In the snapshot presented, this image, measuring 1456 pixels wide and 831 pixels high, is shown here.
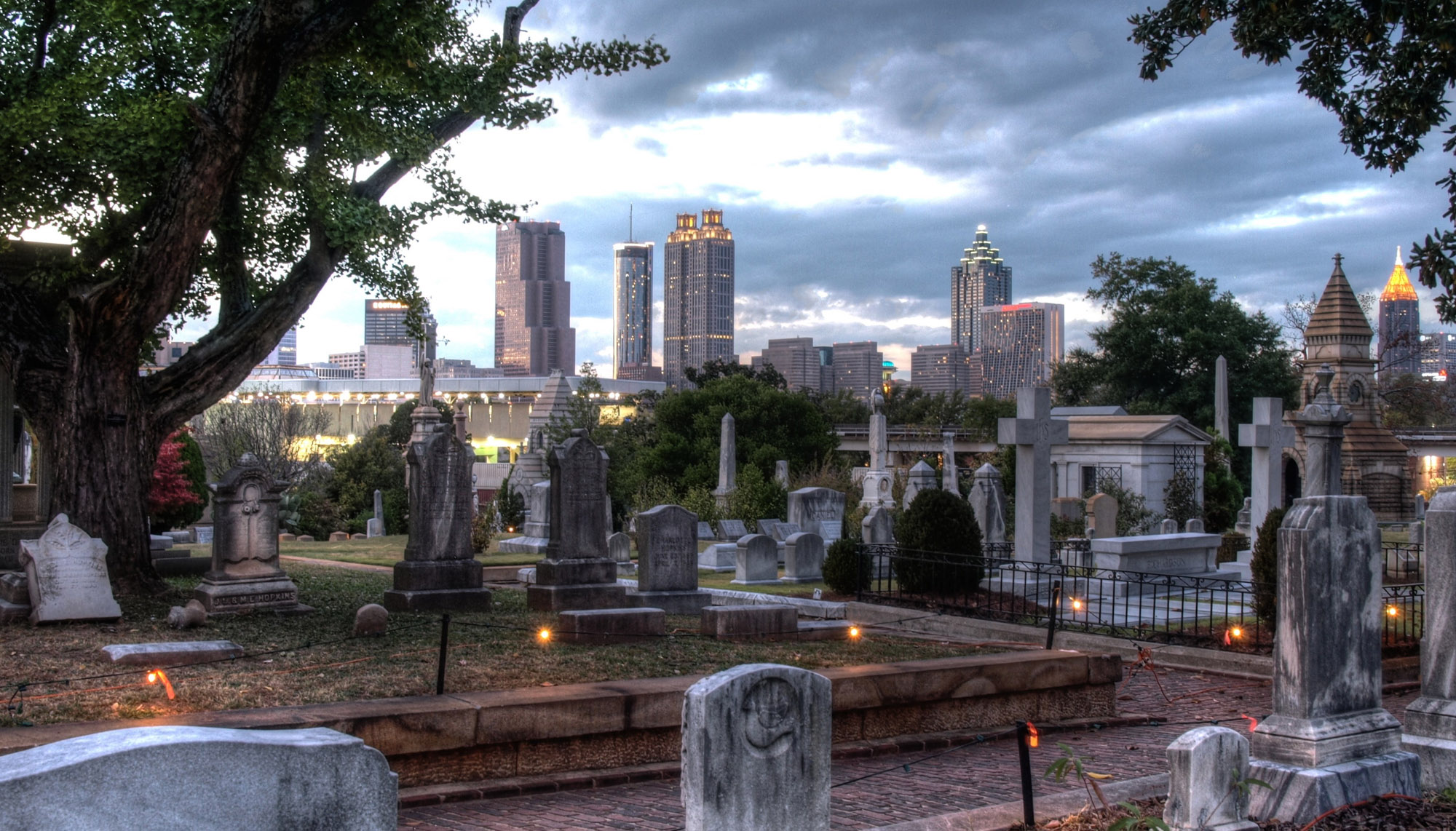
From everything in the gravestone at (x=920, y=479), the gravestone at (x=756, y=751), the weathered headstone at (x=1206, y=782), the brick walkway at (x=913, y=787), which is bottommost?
the brick walkway at (x=913, y=787)

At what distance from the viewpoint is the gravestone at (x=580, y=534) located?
1451 centimetres

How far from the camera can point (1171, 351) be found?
1987 inches

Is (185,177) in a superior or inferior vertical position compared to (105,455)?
superior

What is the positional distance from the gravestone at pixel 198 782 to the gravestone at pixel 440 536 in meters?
10.8

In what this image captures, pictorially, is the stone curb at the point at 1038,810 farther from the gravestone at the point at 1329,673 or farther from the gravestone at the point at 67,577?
the gravestone at the point at 67,577

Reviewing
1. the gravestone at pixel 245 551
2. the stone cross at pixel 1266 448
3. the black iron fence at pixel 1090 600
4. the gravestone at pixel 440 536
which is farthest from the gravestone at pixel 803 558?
the gravestone at pixel 245 551

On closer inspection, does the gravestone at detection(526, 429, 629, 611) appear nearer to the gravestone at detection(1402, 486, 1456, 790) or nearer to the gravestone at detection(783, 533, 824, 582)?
the gravestone at detection(783, 533, 824, 582)

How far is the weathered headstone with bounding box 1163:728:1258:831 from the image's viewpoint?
5.83 m

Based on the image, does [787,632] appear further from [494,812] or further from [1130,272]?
[1130,272]

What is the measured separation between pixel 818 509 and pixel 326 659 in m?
17.6

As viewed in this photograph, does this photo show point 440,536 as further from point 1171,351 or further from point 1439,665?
point 1171,351

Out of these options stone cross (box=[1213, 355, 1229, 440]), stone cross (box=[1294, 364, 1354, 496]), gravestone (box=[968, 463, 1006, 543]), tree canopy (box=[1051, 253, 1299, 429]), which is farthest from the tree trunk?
tree canopy (box=[1051, 253, 1299, 429])

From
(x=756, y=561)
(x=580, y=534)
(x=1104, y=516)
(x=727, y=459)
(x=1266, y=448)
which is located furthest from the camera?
(x=727, y=459)

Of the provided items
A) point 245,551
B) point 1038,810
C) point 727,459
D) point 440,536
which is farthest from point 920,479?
point 1038,810
